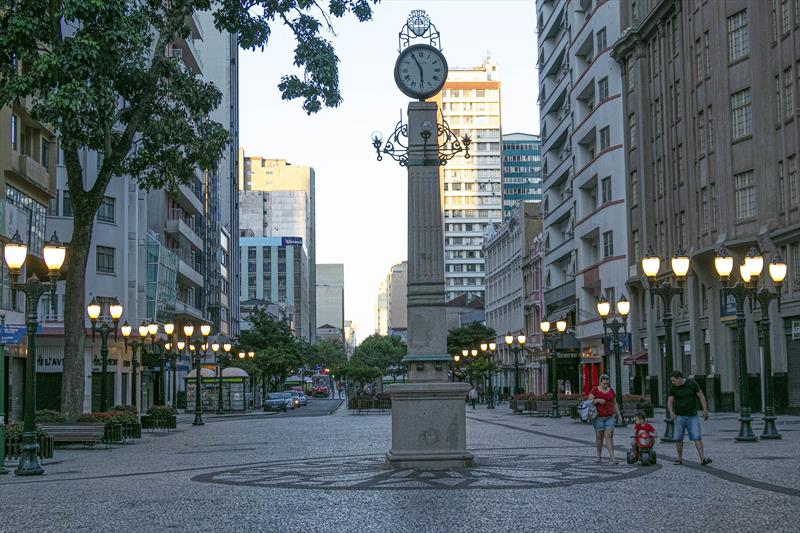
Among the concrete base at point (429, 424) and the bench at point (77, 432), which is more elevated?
the concrete base at point (429, 424)

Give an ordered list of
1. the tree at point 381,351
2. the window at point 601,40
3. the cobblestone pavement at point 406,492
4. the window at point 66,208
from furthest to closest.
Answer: the tree at point 381,351
the window at point 601,40
the window at point 66,208
the cobblestone pavement at point 406,492

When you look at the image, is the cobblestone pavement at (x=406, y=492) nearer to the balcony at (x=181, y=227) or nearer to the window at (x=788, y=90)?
the window at (x=788, y=90)

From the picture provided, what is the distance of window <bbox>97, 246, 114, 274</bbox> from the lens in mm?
59875

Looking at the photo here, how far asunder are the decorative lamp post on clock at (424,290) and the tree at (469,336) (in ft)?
294

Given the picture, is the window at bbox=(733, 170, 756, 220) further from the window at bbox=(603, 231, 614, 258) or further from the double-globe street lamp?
the window at bbox=(603, 231, 614, 258)

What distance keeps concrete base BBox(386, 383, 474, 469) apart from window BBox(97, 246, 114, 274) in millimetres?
43590

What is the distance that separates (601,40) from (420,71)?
154 feet

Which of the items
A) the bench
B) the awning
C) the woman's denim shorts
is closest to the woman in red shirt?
the woman's denim shorts

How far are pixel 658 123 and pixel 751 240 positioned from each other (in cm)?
1445

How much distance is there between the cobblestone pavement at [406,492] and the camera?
1284 centimetres

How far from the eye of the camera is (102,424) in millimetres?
30062

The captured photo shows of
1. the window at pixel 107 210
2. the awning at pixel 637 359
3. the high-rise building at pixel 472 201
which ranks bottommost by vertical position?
the awning at pixel 637 359

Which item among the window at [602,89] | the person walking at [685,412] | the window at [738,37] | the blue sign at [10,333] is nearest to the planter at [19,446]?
the blue sign at [10,333]

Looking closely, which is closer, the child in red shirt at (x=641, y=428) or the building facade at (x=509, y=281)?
the child in red shirt at (x=641, y=428)
